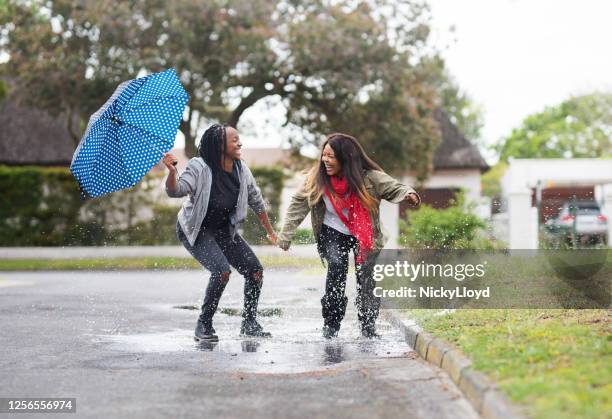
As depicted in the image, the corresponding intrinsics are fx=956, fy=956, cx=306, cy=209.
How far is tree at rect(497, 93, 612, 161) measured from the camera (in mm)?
70500

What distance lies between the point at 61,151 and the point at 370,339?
2790 cm

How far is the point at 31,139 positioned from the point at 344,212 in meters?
28.8

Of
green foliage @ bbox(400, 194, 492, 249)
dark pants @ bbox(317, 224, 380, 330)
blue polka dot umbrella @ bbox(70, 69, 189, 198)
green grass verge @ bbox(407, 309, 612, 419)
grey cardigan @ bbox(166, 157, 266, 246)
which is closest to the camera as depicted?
green grass verge @ bbox(407, 309, 612, 419)

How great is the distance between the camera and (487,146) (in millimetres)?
86938

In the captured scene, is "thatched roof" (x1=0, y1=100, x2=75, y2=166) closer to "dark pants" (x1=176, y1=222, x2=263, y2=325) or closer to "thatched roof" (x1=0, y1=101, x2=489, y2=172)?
"thatched roof" (x1=0, y1=101, x2=489, y2=172)

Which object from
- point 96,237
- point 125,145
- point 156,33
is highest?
point 156,33

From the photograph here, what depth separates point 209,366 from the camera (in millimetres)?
6969

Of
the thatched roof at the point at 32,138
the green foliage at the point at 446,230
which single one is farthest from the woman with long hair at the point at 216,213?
the thatched roof at the point at 32,138

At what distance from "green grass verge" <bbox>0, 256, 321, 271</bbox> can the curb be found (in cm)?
1233

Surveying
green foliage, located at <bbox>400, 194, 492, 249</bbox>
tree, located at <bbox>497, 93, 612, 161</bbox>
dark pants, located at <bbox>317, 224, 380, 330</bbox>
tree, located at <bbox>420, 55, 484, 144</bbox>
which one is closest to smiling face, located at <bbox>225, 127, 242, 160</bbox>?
dark pants, located at <bbox>317, 224, 380, 330</bbox>

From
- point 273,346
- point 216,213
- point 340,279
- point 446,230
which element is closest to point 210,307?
point 273,346

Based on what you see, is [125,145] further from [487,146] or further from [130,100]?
[487,146]

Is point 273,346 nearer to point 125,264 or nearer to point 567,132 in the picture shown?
point 125,264

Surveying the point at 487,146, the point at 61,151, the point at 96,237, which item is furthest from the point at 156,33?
the point at 487,146
